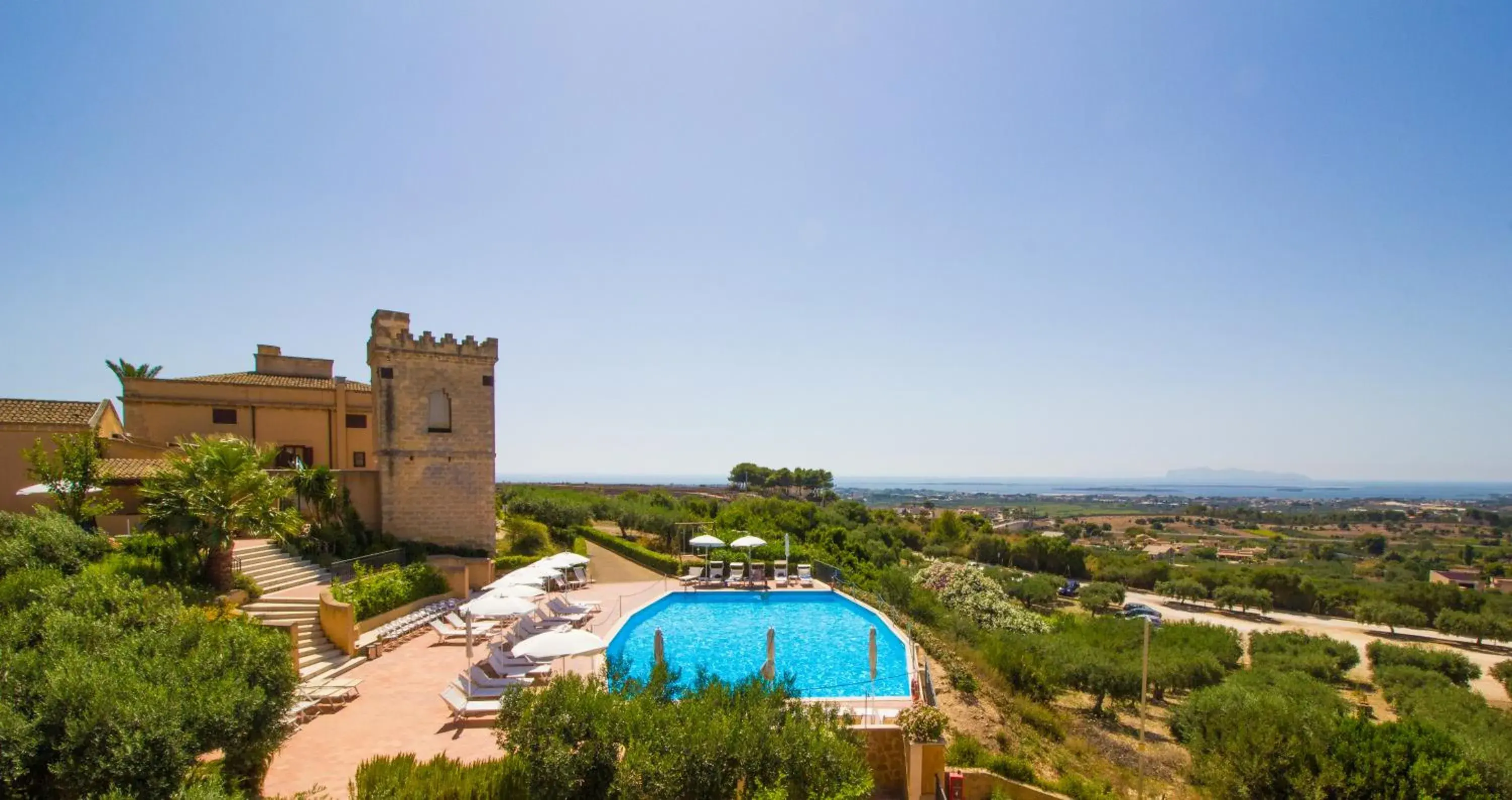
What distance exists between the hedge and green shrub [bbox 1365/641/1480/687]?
3186 centimetres

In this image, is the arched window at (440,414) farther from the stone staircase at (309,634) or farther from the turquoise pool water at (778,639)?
the turquoise pool water at (778,639)

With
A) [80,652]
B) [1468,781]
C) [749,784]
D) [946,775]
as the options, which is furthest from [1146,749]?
[80,652]

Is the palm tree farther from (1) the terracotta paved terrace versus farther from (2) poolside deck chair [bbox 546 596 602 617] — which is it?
(2) poolside deck chair [bbox 546 596 602 617]

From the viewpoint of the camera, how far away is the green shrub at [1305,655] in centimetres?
2723

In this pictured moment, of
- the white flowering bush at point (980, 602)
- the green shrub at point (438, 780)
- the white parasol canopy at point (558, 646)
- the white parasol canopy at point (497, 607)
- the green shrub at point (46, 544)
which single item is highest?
the green shrub at point (46, 544)

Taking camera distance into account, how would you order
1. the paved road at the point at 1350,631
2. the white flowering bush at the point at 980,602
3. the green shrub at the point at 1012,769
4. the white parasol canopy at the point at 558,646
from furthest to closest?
1. the paved road at the point at 1350,631
2. the white flowering bush at the point at 980,602
3. the white parasol canopy at the point at 558,646
4. the green shrub at the point at 1012,769

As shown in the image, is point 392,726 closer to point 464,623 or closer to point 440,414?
point 464,623

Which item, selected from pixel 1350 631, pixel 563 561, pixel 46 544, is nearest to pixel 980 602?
pixel 563 561

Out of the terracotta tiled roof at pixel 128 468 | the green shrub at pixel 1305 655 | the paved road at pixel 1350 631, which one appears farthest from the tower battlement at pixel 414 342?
the paved road at pixel 1350 631

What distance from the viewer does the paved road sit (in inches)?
1206

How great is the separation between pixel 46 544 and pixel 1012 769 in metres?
18.2

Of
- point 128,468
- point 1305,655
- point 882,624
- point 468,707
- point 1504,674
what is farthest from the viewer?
point 1305,655

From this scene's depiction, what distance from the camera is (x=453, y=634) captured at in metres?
14.8

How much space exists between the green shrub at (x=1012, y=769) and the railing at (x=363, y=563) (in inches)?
574
